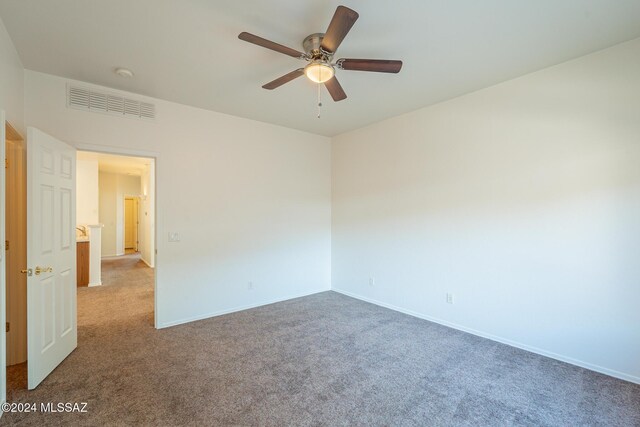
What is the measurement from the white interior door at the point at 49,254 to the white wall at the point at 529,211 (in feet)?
12.7

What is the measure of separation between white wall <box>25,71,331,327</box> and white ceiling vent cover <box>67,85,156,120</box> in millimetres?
71

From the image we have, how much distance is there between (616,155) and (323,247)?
397 cm

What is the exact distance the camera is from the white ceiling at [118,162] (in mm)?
6766

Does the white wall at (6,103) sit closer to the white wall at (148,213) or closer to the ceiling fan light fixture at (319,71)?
the ceiling fan light fixture at (319,71)

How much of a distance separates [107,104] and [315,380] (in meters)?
3.70

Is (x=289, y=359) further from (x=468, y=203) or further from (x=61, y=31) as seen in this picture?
(x=61, y=31)

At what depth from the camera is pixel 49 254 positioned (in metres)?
2.59

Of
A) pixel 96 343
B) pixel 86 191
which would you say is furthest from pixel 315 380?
pixel 86 191

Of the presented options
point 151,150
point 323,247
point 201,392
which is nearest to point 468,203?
point 323,247

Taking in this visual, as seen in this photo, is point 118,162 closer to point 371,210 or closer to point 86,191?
point 86,191

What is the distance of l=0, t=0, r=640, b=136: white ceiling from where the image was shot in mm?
2047

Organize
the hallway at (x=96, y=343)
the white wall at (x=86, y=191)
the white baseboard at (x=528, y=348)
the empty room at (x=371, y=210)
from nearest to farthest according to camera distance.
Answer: the empty room at (x=371, y=210)
the hallway at (x=96, y=343)
the white baseboard at (x=528, y=348)
the white wall at (x=86, y=191)

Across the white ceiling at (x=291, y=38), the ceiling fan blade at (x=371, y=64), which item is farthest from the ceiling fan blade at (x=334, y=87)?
the white ceiling at (x=291, y=38)

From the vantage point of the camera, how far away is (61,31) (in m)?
2.30
